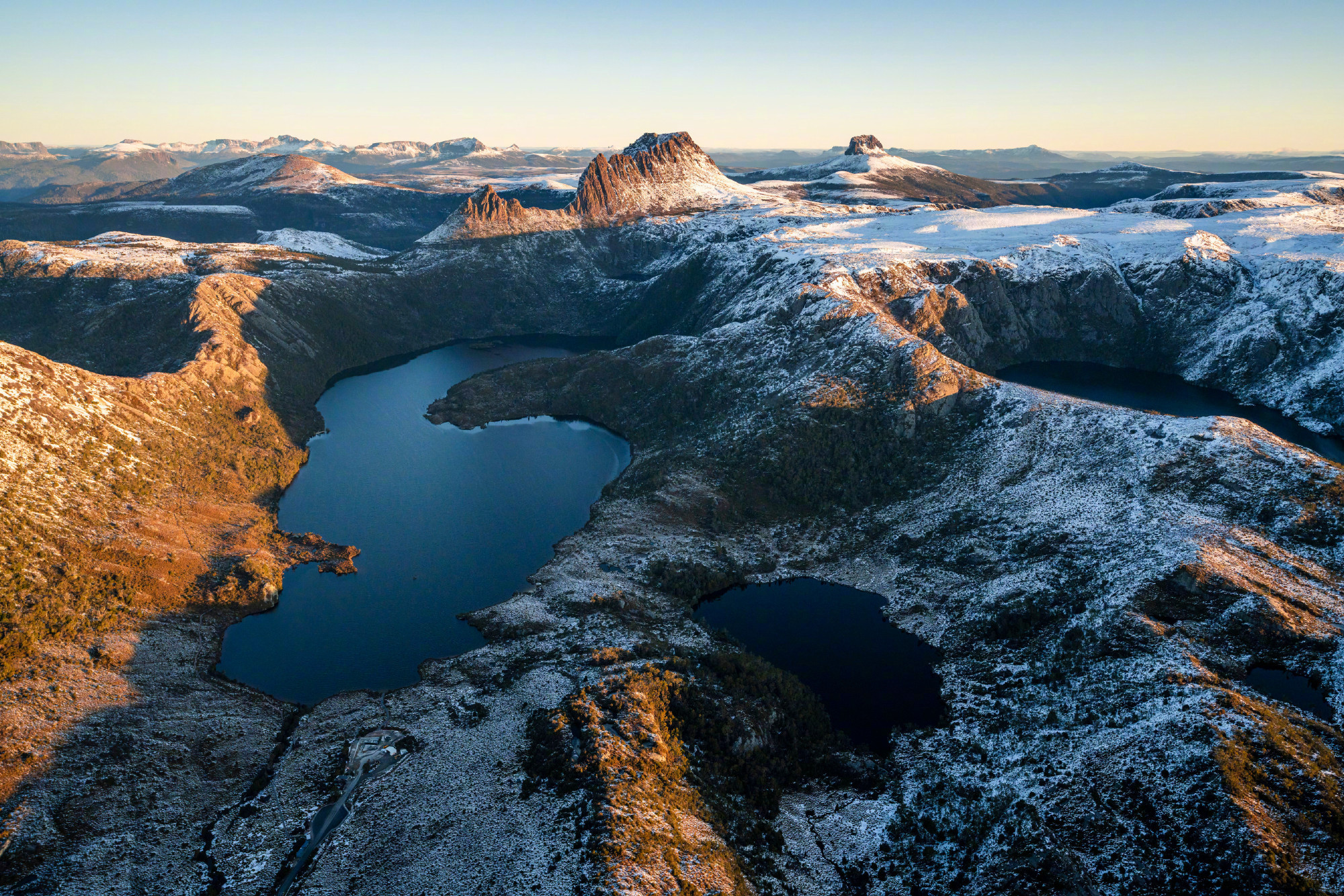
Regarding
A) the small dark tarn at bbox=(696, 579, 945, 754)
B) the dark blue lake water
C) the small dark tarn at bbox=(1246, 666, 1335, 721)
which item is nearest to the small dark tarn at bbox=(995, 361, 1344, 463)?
the small dark tarn at bbox=(696, 579, 945, 754)

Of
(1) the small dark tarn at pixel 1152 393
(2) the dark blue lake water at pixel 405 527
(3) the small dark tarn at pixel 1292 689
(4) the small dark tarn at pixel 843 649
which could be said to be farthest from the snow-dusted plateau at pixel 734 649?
(1) the small dark tarn at pixel 1152 393

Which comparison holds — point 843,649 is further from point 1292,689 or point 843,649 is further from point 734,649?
point 1292,689

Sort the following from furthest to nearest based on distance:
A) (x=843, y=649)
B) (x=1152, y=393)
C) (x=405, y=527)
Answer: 1. (x=1152, y=393)
2. (x=405, y=527)
3. (x=843, y=649)

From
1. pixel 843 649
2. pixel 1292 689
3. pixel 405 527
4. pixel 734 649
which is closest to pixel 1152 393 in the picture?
pixel 1292 689

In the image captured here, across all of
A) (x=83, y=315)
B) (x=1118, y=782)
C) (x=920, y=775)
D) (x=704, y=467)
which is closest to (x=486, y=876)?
(x=920, y=775)

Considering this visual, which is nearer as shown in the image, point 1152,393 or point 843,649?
point 843,649

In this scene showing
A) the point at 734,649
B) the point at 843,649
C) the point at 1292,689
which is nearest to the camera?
the point at 1292,689

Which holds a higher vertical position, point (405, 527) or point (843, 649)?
point (405, 527)

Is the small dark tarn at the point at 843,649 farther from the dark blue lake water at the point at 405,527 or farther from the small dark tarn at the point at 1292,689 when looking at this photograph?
the dark blue lake water at the point at 405,527
